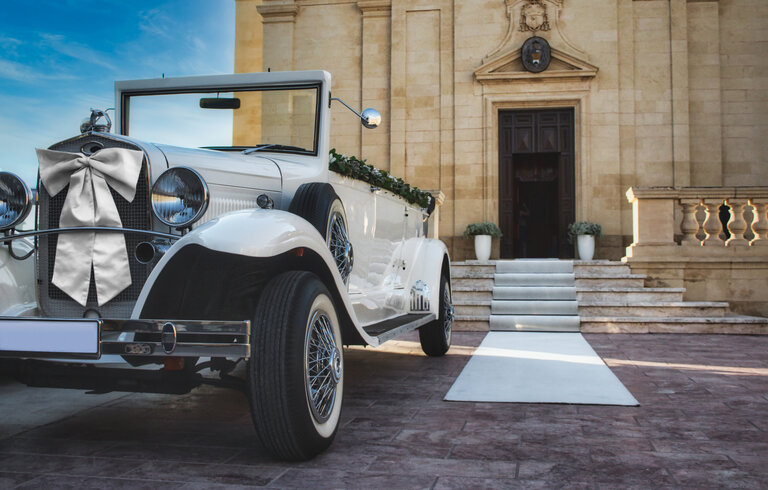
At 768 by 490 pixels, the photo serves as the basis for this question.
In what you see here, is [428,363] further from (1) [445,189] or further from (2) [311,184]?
(1) [445,189]

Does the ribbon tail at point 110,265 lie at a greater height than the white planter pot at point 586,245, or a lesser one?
lesser

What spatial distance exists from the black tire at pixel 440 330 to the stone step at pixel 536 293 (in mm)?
3449

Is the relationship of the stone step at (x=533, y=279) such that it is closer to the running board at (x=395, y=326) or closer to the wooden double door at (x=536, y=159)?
the wooden double door at (x=536, y=159)

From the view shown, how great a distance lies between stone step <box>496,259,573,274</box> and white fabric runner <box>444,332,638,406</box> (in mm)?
3541

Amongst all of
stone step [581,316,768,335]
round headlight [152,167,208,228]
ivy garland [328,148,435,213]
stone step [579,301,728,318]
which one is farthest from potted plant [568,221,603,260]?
round headlight [152,167,208,228]

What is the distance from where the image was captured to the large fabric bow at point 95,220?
2.96 meters

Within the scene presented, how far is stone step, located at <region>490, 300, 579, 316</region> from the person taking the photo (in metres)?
9.34

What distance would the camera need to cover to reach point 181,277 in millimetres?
2850

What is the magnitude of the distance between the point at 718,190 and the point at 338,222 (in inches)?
336

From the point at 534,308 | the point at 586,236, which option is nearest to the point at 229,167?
the point at 534,308

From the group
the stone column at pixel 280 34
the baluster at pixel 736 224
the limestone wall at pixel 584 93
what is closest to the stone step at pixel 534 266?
the baluster at pixel 736 224

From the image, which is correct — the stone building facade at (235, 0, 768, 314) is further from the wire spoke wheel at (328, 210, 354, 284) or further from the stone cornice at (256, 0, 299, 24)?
the wire spoke wheel at (328, 210, 354, 284)

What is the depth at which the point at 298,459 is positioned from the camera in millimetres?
2824

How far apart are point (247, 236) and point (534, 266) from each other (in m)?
9.12
